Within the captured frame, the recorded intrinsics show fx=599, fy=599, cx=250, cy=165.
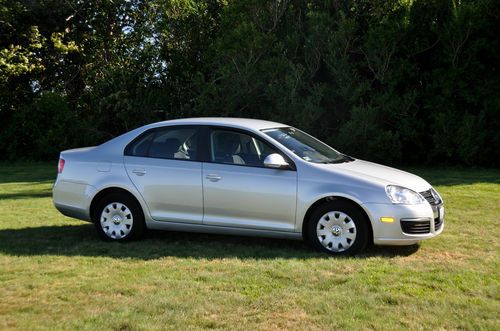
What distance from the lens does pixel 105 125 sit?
69.2 ft

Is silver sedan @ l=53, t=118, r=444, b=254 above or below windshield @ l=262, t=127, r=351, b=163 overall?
below

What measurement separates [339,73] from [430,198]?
9.84 m

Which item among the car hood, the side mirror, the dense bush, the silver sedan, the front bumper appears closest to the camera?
the front bumper

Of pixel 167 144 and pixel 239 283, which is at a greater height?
pixel 167 144

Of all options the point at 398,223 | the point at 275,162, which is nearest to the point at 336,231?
the point at 398,223

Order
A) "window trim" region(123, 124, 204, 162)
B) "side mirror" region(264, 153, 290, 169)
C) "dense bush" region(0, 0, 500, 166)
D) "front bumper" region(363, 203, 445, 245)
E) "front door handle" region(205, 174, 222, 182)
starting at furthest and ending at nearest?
"dense bush" region(0, 0, 500, 166) < "window trim" region(123, 124, 204, 162) < "front door handle" region(205, 174, 222, 182) < "side mirror" region(264, 153, 290, 169) < "front bumper" region(363, 203, 445, 245)

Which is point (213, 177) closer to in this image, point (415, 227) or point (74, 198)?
point (74, 198)

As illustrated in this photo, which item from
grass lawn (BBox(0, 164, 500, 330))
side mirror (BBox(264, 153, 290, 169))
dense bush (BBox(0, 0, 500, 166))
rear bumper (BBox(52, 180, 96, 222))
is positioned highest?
dense bush (BBox(0, 0, 500, 166))

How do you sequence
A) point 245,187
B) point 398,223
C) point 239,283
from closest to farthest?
point 239,283, point 398,223, point 245,187

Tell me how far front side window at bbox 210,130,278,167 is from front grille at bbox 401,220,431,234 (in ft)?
5.59

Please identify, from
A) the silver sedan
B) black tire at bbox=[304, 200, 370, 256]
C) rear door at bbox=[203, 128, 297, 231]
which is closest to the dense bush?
the silver sedan

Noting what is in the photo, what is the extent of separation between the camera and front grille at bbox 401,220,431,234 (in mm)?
6500

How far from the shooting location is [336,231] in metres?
6.63

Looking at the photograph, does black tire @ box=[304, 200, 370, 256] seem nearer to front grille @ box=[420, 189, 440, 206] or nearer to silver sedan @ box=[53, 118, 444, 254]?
silver sedan @ box=[53, 118, 444, 254]
